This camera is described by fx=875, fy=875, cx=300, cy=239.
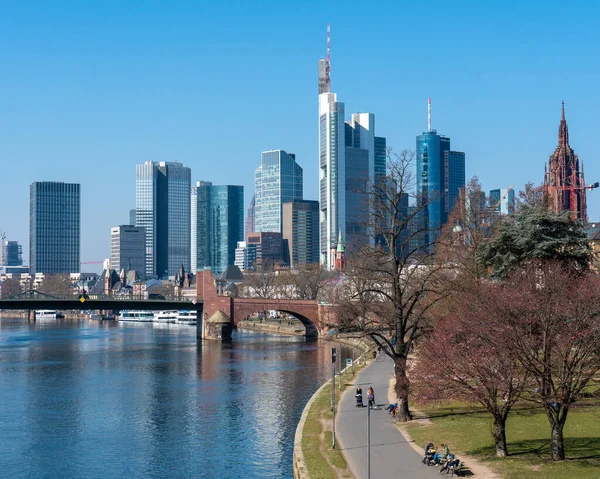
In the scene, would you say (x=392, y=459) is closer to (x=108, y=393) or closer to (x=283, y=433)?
(x=283, y=433)

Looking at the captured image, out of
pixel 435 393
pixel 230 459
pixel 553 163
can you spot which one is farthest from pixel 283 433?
pixel 553 163

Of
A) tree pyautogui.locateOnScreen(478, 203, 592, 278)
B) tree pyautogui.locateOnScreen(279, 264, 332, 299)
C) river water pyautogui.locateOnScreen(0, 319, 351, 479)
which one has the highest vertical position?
tree pyautogui.locateOnScreen(478, 203, 592, 278)

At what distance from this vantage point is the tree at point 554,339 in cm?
3734

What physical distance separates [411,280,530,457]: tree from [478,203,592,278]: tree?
53.6 feet

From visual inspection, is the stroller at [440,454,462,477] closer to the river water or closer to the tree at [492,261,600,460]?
the tree at [492,261,600,460]

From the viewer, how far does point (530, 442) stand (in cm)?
4169

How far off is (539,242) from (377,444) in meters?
22.1

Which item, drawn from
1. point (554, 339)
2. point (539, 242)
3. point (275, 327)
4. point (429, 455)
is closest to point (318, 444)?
point (429, 455)

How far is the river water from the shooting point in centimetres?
4791

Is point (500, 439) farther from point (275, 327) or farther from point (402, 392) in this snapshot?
point (275, 327)

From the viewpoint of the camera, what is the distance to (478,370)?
37906 mm

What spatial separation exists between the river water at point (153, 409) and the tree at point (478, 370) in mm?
9846

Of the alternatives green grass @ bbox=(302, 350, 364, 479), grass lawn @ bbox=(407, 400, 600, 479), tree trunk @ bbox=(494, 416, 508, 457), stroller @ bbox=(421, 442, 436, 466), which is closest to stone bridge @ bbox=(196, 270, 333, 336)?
green grass @ bbox=(302, 350, 364, 479)

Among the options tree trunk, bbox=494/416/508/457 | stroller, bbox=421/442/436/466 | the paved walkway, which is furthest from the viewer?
tree trunk, bbox=494/416/508/457
